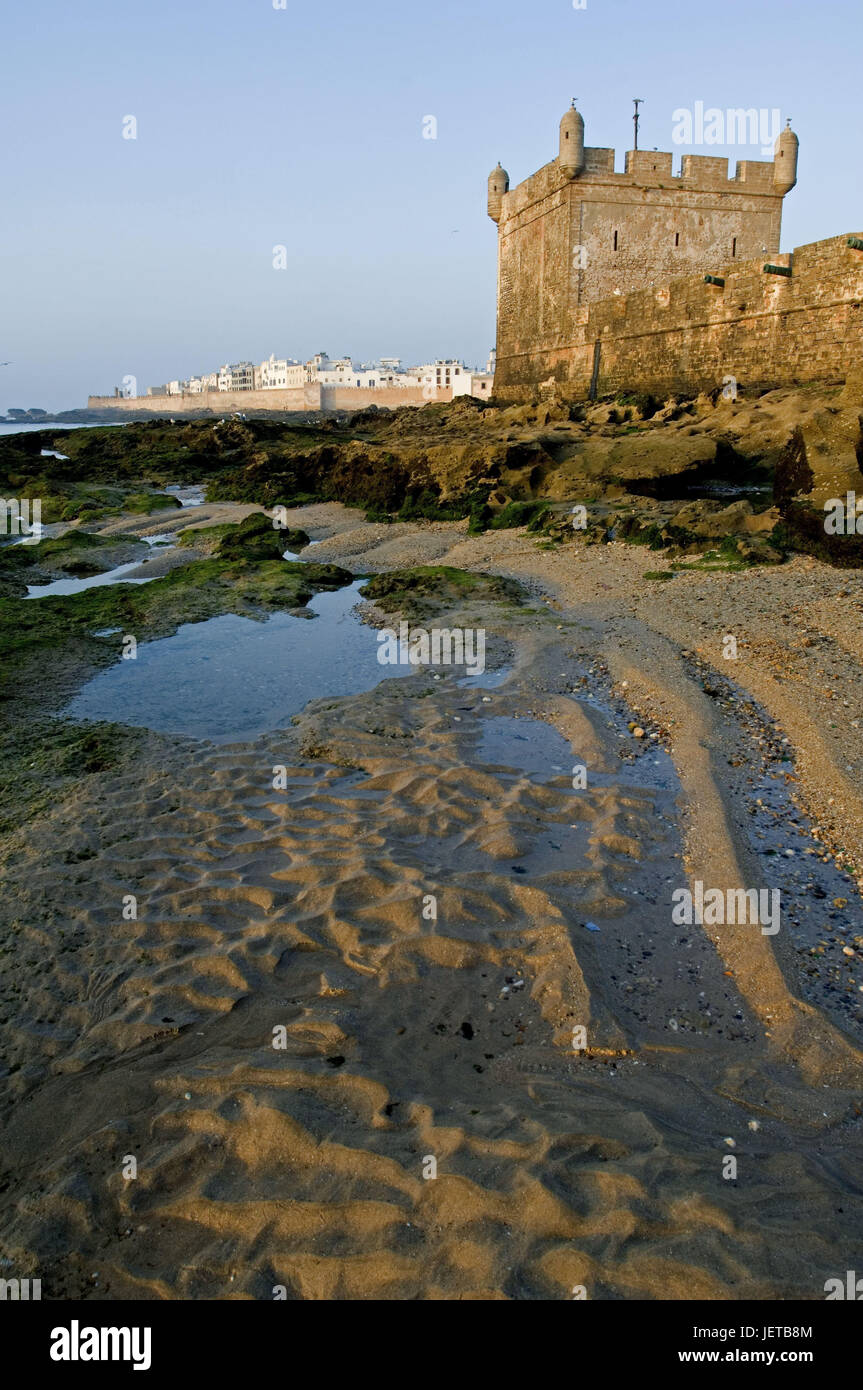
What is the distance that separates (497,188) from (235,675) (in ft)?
114

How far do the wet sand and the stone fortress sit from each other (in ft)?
49.4

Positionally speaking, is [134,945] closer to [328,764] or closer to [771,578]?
[328,764]

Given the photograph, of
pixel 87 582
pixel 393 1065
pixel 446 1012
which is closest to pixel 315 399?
pixel 87 582

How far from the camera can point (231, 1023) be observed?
3.73 metres

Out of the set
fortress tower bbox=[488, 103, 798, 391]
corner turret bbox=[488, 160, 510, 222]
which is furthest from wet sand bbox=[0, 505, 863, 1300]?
corner turret bbox=[488, 160, 510, 222]

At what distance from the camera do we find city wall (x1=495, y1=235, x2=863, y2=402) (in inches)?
702

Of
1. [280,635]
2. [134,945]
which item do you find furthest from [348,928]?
[280,635]

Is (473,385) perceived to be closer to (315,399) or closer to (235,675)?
(315,399)

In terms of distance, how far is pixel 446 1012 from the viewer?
376cm

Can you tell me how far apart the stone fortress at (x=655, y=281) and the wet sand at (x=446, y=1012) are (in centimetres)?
1507

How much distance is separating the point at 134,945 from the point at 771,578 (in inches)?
344

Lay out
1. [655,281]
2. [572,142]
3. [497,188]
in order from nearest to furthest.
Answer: [572,142], [655,281], [497,188]

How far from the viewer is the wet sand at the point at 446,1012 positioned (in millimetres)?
2619
